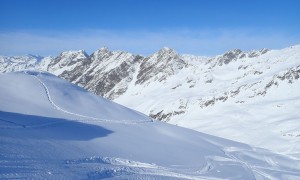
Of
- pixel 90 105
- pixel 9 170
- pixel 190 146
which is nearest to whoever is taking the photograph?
pixel 9 170

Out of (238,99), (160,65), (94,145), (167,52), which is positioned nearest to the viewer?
(94,145)

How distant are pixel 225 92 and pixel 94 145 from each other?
95369mm

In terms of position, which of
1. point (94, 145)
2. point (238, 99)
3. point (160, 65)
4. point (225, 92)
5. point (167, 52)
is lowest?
point (94, 145)

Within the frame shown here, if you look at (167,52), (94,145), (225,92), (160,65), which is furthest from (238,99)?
(167,52)

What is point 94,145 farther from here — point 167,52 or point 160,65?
point 167,52

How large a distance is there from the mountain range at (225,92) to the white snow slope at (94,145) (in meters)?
11.4

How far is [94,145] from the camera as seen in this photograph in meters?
19.3

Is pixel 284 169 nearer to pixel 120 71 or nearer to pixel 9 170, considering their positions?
pixel 9 170

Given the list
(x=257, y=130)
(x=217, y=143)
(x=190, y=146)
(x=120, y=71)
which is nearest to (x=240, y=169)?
(x=190, y=146)

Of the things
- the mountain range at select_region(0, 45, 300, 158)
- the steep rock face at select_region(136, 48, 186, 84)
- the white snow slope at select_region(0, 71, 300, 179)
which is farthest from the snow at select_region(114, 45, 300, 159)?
the white snow slope at select_region(0, 71, 300, 179)

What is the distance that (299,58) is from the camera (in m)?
126

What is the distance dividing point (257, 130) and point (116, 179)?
204 feet

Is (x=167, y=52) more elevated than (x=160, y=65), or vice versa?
A: (x=167, y=52)

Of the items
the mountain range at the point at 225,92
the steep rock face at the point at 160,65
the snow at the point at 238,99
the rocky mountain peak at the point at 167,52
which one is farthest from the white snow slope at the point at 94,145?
the rocky mountain peak at the point at 167,52
